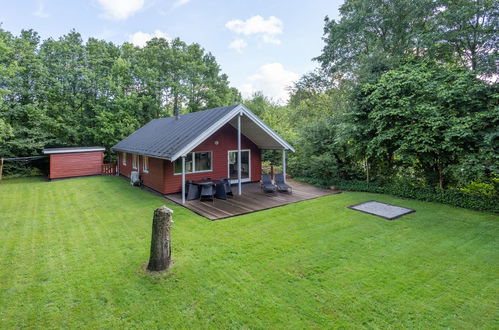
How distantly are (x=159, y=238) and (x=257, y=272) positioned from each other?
1854 millimetres

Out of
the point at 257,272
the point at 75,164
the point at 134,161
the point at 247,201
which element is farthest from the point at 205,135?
the point at 75,164

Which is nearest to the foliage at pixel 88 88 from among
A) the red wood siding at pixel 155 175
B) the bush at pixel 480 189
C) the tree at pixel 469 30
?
the red wood siding at pixel 155 175

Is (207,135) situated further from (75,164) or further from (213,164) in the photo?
(75,164)

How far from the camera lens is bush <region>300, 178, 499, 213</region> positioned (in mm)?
8102

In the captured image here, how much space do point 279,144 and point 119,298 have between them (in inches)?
347

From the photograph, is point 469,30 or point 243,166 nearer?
point 469,30

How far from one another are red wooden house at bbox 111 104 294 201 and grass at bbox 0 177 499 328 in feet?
9.27

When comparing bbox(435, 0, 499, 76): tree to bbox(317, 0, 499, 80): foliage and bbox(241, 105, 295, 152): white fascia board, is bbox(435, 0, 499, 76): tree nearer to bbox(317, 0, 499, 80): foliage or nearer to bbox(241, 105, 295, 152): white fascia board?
bbox(317, 0, 499, 80): foliage

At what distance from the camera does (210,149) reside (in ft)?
37.6

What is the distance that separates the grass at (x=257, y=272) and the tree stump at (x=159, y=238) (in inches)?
8.7

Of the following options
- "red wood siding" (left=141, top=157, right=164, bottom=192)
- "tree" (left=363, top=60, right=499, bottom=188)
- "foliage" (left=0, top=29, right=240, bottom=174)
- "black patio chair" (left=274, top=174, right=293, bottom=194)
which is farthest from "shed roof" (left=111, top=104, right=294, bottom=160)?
"foliage" (left=0, top=29, right=240, bottom=174)

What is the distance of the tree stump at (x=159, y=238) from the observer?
4523 millimetres

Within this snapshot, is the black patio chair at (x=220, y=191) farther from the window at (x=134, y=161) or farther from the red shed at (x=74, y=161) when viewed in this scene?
the red shed at (x=74, y=161)

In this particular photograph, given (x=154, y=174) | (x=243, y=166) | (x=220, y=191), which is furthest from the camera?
(x=243, y=166)
